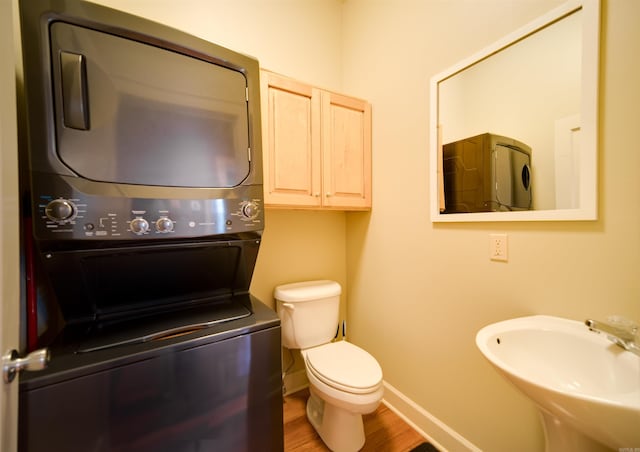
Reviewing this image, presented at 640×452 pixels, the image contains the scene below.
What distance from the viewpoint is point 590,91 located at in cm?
86

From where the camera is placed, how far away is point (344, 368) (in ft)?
4.33

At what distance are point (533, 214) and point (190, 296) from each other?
152 cm

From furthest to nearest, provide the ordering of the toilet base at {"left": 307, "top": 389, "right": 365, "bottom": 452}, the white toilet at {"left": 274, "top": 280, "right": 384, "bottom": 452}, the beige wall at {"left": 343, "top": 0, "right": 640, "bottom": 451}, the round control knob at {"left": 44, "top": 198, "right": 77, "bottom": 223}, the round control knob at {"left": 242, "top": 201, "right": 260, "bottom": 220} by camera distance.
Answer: the toilet base at {"left": 307, "top": 389, "right": 365, "bottom": 452}
the white toilet at {"left": 274, "top": 280, "right": 384, "bottom": 452}
the round control knob at {"left": 242, "top": 201, "right": 260, "bottom": 220}
the beige wall at {"left": 343, "top": 0, "right": 640, "bottom": 451}
the round control knob at {"left": 44, "top": 198, "right": 77, "bottom": 223}

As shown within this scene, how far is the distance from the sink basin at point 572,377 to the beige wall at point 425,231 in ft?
0.45

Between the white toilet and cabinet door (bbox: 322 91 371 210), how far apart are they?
2.10 ft

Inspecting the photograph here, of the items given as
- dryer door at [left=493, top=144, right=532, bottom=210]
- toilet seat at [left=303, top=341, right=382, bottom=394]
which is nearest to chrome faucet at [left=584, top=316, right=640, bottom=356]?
dryer door at [left=493, top=144, right=532, bottom=210]

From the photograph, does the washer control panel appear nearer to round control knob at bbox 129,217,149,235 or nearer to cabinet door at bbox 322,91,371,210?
round control knob at bbox 129,217,149,235

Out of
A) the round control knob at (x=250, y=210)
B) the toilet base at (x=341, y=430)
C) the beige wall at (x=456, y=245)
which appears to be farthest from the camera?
the toilet base at (x=341, y=430)

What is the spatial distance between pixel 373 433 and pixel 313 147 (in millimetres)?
1793

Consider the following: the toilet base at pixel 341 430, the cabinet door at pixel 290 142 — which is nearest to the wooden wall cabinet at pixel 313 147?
the cabinet door at pixel 290 142

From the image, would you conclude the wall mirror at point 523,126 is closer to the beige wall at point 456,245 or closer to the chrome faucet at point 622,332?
the beige wall at point 456,245

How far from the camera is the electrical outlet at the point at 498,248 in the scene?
1.10 meters

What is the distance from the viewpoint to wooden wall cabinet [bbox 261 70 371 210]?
4.55ft

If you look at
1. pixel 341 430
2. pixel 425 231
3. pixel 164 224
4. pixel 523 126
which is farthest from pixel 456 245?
pixel 164 224
